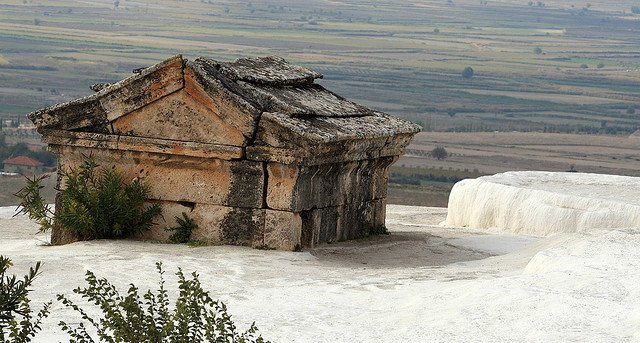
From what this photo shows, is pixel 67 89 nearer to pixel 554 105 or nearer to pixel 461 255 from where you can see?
pixel 554 105

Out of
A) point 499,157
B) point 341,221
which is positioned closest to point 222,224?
point 341,221

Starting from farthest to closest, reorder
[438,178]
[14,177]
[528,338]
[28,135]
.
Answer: [28,135] → [438,178] → [14,177] → [528,338]

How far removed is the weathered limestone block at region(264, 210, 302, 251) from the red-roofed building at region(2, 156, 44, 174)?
3324cm

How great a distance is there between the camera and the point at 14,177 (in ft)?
130

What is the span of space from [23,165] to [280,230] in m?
35.4

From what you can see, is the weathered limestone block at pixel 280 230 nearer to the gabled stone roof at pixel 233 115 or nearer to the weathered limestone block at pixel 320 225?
the weathered limestone block at pixel 320 225

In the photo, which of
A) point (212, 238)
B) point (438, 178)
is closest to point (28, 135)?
point (438, 178)

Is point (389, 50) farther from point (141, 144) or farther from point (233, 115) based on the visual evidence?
point (233, 115)

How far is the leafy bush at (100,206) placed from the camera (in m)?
13.8

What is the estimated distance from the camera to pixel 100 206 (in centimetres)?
1385

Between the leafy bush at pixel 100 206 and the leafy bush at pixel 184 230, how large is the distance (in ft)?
0.91

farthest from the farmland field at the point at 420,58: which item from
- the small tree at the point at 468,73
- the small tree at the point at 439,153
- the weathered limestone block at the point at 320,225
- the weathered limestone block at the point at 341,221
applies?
the weathered limestone block at the point at 320,225

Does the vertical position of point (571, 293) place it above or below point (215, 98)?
below

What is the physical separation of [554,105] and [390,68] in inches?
837
